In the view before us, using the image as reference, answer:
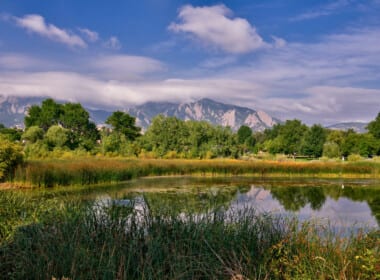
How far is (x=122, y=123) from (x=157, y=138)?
13.8 meters

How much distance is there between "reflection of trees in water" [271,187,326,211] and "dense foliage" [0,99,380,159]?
1915 centimetres

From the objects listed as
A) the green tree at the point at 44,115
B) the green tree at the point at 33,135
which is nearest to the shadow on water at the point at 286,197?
the green tree at the point at 33,135

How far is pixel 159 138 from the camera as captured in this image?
145 feet

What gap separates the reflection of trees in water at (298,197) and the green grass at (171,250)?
678 cm

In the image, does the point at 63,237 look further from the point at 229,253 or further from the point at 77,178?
the point at 77,178

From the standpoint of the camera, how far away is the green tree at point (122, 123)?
5553 cm

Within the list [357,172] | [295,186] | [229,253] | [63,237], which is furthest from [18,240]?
[357,172]

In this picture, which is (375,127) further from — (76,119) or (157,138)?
(76,119)

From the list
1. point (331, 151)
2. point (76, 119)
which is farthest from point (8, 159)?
point (331, 151)

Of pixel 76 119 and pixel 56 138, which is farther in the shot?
pixel 76 119

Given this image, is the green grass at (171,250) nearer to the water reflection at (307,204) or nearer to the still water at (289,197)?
the still water at (289,197)

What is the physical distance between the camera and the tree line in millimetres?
38312

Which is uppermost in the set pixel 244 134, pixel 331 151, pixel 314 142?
pixel 244 134

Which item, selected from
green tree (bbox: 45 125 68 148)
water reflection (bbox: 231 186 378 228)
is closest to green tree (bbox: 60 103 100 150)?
green tree (bbox: 45 125 68 148)
